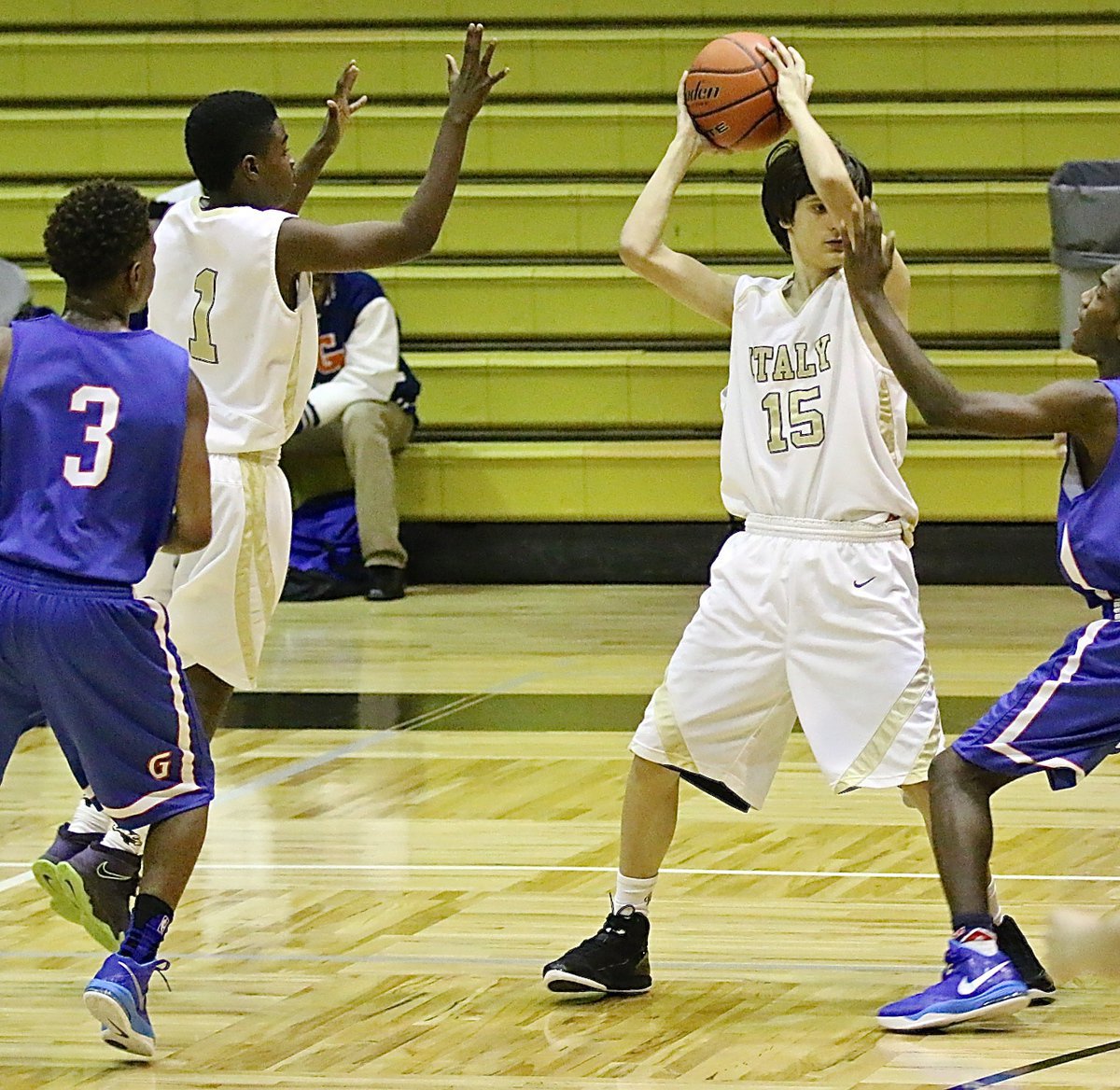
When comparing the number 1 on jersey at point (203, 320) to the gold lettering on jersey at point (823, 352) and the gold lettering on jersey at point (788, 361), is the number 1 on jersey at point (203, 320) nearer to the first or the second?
the gold lettering on jersey at point (788, 361)

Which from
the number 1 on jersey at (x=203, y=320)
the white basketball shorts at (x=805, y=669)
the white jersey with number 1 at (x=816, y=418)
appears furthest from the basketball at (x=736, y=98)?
the number 1 on jersey at (x=203, y=320)

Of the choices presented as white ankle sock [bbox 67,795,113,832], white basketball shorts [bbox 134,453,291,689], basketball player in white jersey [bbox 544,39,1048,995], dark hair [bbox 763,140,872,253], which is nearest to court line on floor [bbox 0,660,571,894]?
white ankle sock [bbox 67,795,113,832]

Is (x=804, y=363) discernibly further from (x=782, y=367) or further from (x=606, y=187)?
(x=606, y=187)

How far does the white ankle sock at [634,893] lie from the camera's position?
3.64 meters

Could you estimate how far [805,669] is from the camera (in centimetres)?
354

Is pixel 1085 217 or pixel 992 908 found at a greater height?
pixel 1085 217

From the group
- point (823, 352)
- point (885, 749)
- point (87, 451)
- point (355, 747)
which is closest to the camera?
point (87, 451)

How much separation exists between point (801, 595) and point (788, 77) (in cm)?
91

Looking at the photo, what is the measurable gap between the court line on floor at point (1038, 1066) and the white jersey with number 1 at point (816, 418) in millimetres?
922

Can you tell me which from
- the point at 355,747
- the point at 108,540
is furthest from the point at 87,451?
the point at 355,747

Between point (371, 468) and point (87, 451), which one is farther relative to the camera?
point (371, 468)

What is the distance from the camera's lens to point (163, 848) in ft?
10.8

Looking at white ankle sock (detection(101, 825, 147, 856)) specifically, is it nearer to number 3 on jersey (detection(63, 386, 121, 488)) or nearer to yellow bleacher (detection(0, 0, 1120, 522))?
number 3 on jersey (detection(63, 386, 121, 488))

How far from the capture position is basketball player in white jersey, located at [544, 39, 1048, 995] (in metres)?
3.51
